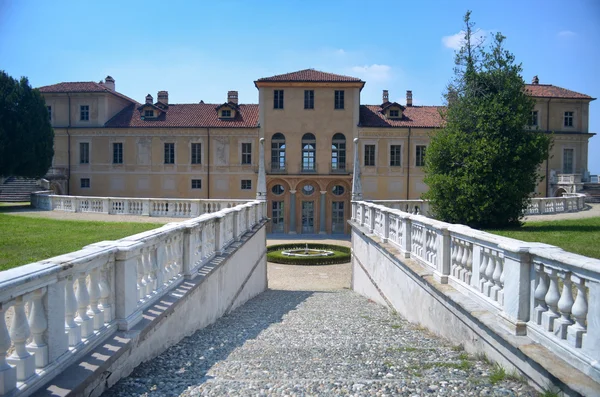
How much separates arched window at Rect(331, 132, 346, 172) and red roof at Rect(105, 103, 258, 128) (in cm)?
659

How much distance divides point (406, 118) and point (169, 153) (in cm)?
1988

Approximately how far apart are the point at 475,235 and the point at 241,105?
37.9 metres

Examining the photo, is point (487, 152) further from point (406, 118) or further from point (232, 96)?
point (232, 96)

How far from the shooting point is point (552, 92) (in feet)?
136

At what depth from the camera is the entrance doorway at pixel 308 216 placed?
37562 millimetres

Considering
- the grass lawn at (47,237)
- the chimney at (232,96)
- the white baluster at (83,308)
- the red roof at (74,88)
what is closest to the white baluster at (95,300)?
the white baluster at (83,308)

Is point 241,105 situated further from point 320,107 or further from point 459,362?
point 459,362

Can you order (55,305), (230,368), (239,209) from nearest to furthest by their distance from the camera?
1. (55,305)
2. (230,368)
3. (239,209)

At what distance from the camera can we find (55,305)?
331 centimetres

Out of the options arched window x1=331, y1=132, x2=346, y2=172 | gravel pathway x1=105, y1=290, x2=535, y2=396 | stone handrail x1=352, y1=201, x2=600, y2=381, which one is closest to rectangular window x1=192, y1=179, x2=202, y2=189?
arched window x1=331, y1=132, x2=346, y2=172

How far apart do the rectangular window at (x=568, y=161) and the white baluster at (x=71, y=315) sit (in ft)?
146

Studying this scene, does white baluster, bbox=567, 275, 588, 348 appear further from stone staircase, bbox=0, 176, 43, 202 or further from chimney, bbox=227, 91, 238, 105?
chimney, bbox=227, 91, 238, 105

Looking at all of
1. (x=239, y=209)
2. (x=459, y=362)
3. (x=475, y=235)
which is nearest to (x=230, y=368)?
(x=459, y=362)

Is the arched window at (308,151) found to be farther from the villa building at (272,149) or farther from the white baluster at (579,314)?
the white baluster at (579,314)
